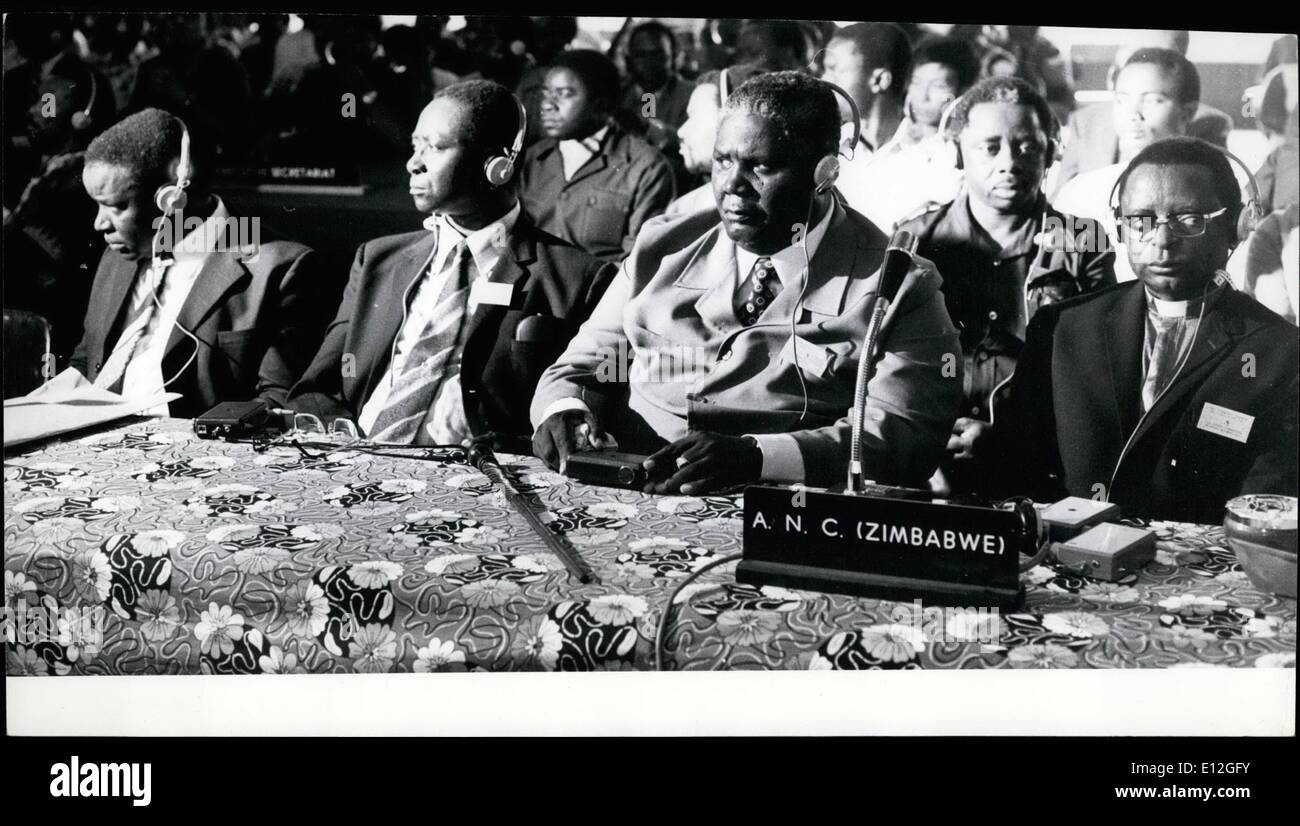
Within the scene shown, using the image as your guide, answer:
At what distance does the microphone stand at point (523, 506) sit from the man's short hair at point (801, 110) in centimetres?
84

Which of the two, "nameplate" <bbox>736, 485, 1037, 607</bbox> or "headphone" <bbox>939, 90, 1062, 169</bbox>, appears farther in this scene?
"headphone" <bbox>939, 90, 1062, 169</bbox>

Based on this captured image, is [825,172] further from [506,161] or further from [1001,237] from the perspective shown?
[506,161]

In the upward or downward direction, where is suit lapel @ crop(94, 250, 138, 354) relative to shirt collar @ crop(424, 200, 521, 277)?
downward

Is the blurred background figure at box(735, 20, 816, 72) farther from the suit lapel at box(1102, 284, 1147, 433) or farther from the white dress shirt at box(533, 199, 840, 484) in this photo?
the suit lapel at box(1102, 284, 1147, 433)

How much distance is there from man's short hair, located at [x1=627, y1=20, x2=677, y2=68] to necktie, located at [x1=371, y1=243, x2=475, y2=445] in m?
0.54

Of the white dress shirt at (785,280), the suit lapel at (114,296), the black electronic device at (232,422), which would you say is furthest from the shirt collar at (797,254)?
the suit lapel at (114,296)

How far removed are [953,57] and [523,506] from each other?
1.20 m

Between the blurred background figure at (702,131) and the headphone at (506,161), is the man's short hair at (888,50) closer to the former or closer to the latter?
the blurred background figure at (702,131)

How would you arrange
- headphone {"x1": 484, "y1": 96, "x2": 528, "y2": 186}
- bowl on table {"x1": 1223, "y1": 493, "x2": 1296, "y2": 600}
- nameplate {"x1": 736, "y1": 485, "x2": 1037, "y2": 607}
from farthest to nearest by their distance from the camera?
headphone {"x1": 484, "y1": 96, "x2": 528, "y2": 186} → bowl on table {"x1": 1223, "y1": 493, "x2": 1296, "y2": 600} → nameplate {"x1": 736, "y1": 485, "x2": 1037, "y2": 607}

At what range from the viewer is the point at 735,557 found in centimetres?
211

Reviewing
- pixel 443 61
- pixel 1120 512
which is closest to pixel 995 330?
pixel 1120 512

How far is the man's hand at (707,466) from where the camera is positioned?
7.65 ft

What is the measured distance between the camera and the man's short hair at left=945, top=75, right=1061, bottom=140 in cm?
234

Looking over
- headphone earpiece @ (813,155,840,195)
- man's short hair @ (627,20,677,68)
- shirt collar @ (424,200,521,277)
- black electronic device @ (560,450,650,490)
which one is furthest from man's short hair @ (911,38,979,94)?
black electronic device @ (560,450,650,490)
